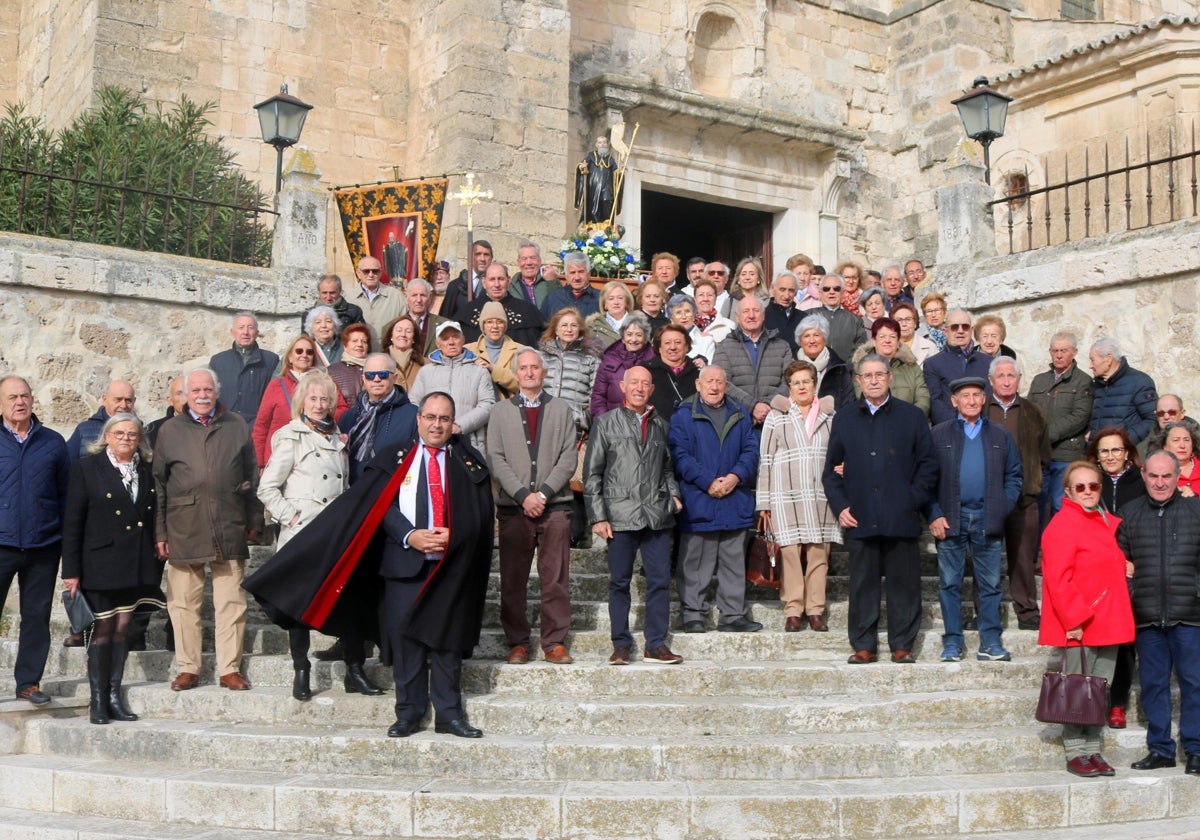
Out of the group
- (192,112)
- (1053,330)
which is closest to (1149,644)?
(1053,330)

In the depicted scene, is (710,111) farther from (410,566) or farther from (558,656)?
(410,566)

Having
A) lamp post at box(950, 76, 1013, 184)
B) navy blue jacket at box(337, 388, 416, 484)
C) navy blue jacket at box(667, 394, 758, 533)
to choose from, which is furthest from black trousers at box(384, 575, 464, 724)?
lamp post at box(950, 76, 1013, 184)

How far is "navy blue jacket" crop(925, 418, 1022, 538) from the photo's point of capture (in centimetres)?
725

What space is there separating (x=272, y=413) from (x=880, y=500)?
357 cm

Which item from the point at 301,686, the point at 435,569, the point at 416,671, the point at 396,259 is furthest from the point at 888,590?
the point at 396,259

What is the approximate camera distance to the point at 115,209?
401 inches

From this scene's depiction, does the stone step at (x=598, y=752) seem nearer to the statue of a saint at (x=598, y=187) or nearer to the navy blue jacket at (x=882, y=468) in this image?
the navy blue jacket at (x=882, y=468)

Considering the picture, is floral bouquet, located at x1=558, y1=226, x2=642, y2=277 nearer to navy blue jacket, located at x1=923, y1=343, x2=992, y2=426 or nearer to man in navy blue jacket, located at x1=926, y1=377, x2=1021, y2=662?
navy blue jacket, located at x1=923, y1=343, x2=992, y2=426

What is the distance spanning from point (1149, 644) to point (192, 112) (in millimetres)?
10175

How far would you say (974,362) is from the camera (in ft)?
28.4

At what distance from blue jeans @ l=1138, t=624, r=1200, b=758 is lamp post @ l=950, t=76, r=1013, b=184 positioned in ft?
21.4

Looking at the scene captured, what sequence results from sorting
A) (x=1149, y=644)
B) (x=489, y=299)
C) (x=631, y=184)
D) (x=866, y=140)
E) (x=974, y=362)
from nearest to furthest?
(x=1149, y=644) < (x=974, y=362) < (x=489, y=299) < (x=631, y=184) < (x=866, y=140)

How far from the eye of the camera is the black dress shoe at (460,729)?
6.13m

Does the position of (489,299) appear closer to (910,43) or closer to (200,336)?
(200,336)
